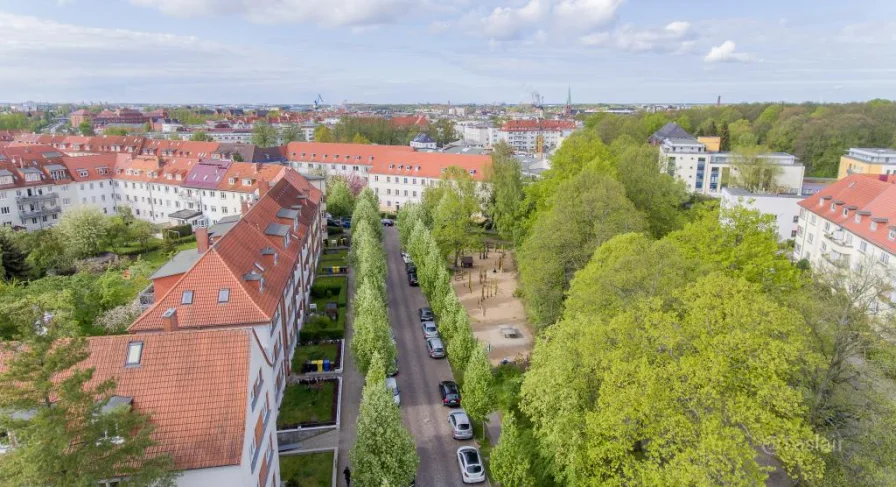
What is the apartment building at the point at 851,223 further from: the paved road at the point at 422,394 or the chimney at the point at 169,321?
the chimney at the point at 169,321

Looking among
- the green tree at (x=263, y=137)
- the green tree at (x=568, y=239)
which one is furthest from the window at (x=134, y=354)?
the green tree at (x=263, y=137)

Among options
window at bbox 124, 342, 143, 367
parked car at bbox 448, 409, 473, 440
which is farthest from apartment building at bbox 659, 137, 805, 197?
window at bbox 124, 342, 143, 367

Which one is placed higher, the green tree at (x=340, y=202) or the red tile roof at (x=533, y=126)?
the red tile roof at (x=533, y=126)

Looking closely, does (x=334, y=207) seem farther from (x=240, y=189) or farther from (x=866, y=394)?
(x=866, y=394)

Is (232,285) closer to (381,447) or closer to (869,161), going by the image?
(381,447)

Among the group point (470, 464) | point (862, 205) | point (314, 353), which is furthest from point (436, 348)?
point (862, 205)

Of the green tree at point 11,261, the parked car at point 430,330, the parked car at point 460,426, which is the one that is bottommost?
the parked car at point 460,426

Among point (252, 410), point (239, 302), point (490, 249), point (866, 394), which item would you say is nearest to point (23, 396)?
point (252, 410)
